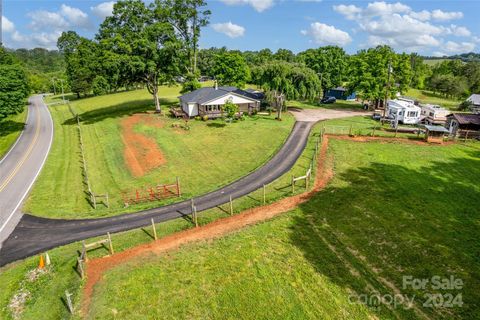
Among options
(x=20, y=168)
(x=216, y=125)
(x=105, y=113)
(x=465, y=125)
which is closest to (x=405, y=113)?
(x=465, y=125)

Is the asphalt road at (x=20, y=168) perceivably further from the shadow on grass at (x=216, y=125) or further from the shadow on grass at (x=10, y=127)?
the shadow on grass at (x=216, y=125)

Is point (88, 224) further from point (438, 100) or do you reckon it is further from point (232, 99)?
point (438, 100)

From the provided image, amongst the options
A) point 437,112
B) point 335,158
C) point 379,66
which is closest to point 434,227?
point 335,158

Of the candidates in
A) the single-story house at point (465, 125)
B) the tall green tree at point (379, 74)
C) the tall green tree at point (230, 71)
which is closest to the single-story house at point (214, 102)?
the tall green tree at point (230, 71)

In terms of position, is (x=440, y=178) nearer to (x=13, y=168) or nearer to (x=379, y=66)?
(x=379, y=66)

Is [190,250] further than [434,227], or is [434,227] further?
[434,227]

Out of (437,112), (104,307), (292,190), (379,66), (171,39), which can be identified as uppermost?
(171,39)
